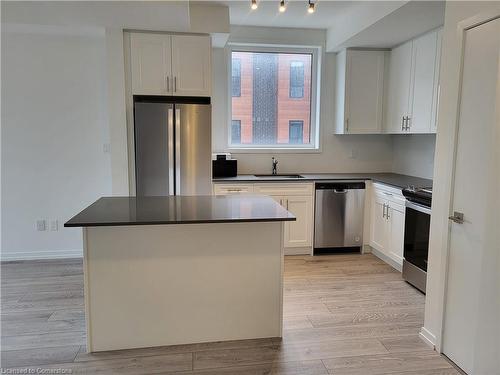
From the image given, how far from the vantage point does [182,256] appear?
7.77 ft

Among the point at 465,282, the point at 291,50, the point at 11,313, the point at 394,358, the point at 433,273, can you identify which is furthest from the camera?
the point at 291,50

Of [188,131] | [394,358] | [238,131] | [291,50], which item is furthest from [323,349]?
[291,50]

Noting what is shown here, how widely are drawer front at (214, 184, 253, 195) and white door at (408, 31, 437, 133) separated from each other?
1.84m

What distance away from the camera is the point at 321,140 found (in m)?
4.80

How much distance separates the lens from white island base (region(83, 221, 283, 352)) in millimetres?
2301

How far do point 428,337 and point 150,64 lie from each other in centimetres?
327

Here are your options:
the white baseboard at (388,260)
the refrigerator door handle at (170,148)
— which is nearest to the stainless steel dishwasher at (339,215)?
the white baseboard at (388,260)

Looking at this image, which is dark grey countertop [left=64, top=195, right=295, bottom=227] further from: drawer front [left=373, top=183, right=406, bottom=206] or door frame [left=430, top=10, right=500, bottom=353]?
drawer front [left=373, top=183, right=406, bottom=206]

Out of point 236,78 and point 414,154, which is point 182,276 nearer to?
point 236,78

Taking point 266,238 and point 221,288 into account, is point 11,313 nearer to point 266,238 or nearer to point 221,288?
point 221,288

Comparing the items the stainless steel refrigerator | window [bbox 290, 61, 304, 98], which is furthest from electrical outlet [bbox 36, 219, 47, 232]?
window [bbox 290, 61, 304, 98]

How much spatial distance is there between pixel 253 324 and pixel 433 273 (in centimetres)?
124

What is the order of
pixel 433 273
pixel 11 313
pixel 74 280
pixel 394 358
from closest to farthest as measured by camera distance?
pixel 394 358 < pixel 433 273 < pixel 11 313 < pixel 74 280

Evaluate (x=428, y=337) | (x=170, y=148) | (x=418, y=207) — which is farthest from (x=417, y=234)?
(x=170, y=148)
